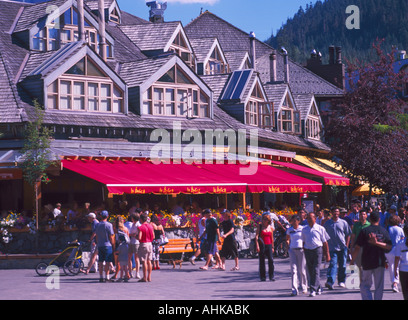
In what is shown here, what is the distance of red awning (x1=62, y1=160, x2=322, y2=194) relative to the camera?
1027 inches

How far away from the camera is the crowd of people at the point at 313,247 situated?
1330 cm

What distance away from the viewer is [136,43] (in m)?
41.2

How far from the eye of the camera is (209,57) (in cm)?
4384

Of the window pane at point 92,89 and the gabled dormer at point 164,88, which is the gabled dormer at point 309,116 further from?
the window pane at point 92,89

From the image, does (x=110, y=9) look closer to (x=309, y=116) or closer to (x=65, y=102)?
(x=65, y=102)

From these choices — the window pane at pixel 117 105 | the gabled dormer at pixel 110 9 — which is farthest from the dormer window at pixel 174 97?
the gabled dormer at pixel 110 9

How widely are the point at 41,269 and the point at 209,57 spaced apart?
24287 mm

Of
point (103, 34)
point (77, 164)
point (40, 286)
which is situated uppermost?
point (103, 34)

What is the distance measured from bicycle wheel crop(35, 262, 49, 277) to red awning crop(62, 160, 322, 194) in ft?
13.0

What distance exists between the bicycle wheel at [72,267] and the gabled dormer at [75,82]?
9.94 meters

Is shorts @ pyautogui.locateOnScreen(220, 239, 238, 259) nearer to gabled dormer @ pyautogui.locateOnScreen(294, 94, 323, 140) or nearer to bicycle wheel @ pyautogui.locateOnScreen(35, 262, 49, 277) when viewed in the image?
bicycle wheel @ pyautogui.locateOnScreen(35, 262, 49, 277)
